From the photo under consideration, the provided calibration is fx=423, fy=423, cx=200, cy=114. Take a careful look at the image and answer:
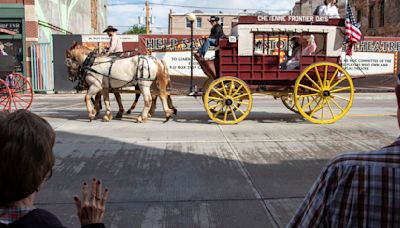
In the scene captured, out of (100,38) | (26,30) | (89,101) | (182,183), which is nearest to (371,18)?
(100,38)

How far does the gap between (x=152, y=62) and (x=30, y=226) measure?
8.81 meters

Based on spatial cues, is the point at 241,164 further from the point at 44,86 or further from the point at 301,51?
the point at 44,86

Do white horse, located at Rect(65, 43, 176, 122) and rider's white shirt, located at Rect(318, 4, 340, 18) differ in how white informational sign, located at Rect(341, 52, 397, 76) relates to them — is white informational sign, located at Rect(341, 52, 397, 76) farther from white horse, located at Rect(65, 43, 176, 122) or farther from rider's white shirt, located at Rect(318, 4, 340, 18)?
white horse, located at Rect(65, 43, 176, 122)

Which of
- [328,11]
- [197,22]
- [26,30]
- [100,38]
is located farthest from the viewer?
[197,22]

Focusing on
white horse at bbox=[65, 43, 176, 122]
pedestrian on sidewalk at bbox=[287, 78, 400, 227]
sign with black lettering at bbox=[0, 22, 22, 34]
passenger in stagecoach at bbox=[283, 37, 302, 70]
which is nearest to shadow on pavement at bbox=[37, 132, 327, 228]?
pedestrian on sidewalk at bbox=[287, 78, 400, 227]

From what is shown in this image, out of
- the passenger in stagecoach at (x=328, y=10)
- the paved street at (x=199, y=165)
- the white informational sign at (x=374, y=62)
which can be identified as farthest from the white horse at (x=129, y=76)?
the white informational sign at (x=374, y=62)

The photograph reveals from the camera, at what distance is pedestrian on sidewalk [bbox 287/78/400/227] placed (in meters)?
1.48

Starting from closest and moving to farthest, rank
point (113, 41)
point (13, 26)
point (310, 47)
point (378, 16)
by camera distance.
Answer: point (310, 47) < point (113, 41) < point (13, 26) < point (378, 16)

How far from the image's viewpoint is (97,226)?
6.22 feet

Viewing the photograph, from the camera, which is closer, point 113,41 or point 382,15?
point 113,41

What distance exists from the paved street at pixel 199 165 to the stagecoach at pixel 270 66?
71 centimetres

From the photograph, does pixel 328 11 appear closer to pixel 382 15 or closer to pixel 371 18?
pixel 382 15

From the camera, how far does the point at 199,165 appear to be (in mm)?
6297

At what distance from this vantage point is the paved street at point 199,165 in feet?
14.6
